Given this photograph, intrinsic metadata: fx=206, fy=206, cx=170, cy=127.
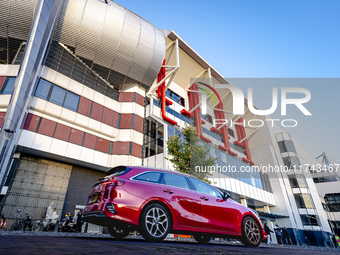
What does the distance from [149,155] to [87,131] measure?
6.70 metres

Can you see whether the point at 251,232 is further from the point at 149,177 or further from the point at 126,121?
the point at 126,121

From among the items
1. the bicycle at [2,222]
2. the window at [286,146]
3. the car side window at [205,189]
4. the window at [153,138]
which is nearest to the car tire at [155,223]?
the car side window at [205,189]

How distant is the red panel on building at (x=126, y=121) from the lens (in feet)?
74.3

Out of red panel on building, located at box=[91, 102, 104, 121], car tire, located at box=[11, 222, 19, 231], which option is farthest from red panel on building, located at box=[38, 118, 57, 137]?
car tire, located at box=[11, 222, 19, 231]

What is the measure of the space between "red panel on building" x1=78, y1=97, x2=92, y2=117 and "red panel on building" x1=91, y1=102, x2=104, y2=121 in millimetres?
443

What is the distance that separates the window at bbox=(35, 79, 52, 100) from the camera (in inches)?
709

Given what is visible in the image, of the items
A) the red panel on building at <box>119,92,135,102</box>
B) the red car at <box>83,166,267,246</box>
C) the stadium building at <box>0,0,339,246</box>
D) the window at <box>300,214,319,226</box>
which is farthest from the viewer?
the window at <box>300,214,319,226</box>

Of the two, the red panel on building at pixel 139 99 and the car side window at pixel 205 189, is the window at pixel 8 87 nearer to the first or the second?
the red panel on building at pixel 139 99

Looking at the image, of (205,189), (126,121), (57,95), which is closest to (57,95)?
(57,95)

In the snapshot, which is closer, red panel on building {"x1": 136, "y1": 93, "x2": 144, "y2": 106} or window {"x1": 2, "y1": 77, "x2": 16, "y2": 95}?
window {"x1": 2, "y1": 77, "x2": 16, "y2": 95}

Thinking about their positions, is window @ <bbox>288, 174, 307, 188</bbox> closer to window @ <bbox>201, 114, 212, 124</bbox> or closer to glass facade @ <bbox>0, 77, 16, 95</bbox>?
window @ <bbox>201, 114, 212, 124</bbox>

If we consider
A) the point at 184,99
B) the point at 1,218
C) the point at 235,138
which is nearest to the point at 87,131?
the point at 1,218

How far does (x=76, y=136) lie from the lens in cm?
1923

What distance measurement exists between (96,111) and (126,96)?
436cm
